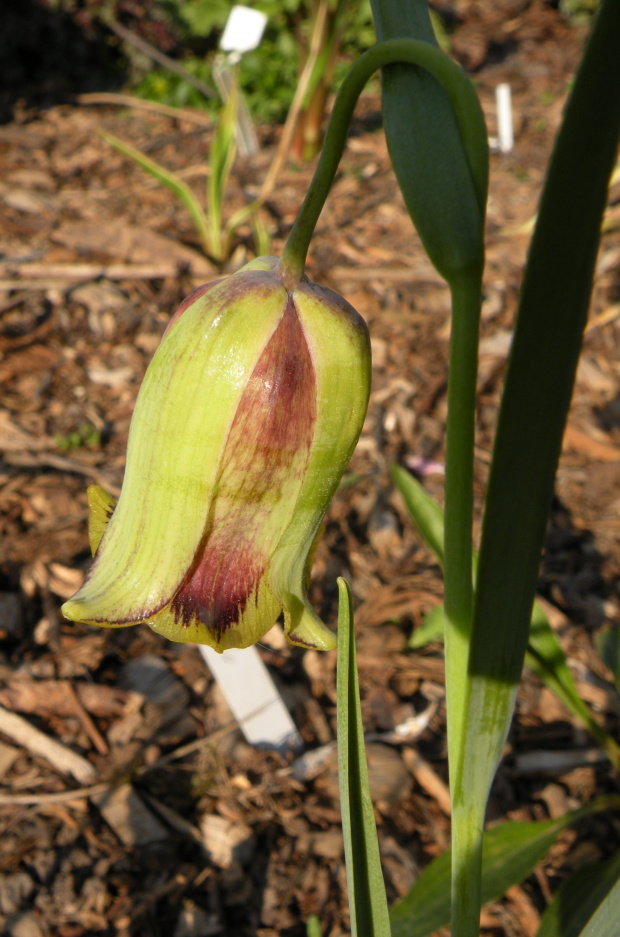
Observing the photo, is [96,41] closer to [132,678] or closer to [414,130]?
[132,678]

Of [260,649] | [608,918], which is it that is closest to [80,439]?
[260,649]

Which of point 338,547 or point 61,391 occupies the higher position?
point 61,391

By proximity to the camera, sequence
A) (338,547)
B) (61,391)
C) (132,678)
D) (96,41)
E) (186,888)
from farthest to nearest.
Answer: (96,41)
(61,391)
(338,547)
(132,678)
(186,888)

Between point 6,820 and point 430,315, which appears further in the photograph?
point 430,315

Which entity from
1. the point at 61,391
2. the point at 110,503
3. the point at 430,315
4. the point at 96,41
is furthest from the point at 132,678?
the point at 96,41

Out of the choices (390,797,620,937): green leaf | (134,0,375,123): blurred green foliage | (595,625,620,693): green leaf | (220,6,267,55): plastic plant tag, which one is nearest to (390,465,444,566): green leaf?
(595,625,620,693): green leaf

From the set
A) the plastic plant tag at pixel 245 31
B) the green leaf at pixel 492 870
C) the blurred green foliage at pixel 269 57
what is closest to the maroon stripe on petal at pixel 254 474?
the green leaf at pixel 492 870
